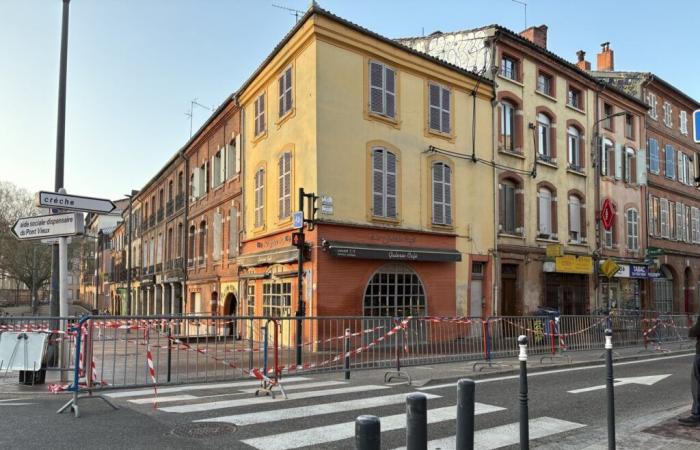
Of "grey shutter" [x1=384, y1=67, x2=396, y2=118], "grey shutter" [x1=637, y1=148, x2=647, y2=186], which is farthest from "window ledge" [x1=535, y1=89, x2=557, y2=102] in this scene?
"grey shutter" [x1=637, y1=148, x2=647, y2=186]

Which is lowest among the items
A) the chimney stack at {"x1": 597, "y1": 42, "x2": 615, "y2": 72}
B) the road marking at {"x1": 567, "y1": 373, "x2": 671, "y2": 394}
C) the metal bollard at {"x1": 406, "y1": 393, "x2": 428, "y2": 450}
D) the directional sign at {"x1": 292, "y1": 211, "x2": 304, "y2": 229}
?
the road marking at {"x1": 567, "y1": 373, "x2": 671, "y2": 394}

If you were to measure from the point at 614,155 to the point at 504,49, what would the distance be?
9467 mm

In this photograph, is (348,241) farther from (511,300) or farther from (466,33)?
(466,33)

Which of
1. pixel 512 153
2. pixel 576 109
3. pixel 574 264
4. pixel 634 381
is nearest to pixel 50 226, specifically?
pixel 634 381

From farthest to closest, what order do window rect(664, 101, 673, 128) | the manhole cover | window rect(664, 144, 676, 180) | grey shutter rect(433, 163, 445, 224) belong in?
window rect(664, 101, 673, 128) → window rect(664, 144, 676, 180) → grey shutter rect(433, 163, 445, 224) → the manhole cover

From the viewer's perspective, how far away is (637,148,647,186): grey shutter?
29.2 meters

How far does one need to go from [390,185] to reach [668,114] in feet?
77.4

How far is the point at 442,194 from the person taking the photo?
1950 centimetres

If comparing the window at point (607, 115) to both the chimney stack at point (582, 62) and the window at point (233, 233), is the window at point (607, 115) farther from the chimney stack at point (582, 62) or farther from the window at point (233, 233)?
the window at point (233, 233)

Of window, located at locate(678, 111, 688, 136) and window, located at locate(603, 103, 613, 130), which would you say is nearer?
window, located at locate(603, 103, 613, 130)

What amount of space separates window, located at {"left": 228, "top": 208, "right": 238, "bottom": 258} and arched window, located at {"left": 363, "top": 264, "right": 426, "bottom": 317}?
26.1ft

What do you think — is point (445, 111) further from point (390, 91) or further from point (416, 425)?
point (416, 425)

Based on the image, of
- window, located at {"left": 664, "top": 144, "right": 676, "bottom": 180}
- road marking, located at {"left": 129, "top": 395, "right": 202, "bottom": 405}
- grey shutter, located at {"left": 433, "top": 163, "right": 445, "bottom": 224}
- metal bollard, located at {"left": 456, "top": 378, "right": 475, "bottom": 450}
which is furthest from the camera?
window, located at {"left": 664, "top": 144, "right": 676, "bottom": 180}

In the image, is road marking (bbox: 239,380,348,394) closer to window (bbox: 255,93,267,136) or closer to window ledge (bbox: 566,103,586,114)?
window (bbox: 255,93,267,136)
